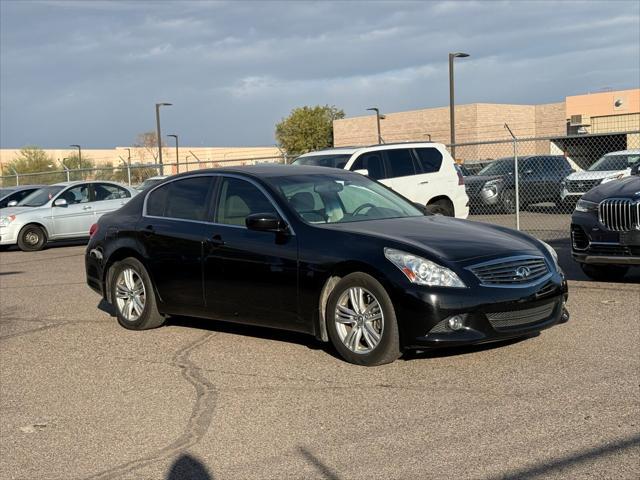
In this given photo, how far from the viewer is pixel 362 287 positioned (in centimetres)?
666

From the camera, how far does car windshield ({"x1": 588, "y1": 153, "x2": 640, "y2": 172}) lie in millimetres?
21188

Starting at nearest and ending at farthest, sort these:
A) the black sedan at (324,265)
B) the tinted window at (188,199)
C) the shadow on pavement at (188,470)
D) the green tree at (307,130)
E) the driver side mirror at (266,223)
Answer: the shadow on pavement at (188,470) → the black sedan at (324,265) → the driver side mirror at (266,223) → the tinted window at (188,199) → the green tree at (307,130)

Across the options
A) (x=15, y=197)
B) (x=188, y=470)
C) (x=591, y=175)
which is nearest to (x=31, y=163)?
(x=15, y=197)

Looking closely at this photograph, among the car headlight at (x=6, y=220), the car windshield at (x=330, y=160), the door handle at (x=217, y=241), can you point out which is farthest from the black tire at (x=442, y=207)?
the car headlight at (x=6, y=220)

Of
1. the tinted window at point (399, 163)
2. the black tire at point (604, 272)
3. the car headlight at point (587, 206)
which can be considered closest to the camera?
the car headlight at point (587, 206)

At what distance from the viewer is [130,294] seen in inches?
343

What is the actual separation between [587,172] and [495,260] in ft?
51.2

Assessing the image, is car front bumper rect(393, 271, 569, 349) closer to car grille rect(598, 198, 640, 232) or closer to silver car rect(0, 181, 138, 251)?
car grille rect(598, 198, 640, 232)

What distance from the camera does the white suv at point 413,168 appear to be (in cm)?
1502

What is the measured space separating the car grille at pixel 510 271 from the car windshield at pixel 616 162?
1538cm

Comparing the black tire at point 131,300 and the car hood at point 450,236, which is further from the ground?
the car hood at point 450,236

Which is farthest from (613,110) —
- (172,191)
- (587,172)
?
(172,191)

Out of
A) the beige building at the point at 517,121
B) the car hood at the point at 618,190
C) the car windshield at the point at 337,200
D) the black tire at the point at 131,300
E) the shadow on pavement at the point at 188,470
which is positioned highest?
the beige building at the point at 517,121

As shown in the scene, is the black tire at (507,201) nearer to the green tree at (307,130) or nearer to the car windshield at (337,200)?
the car windshield at (337,200)
